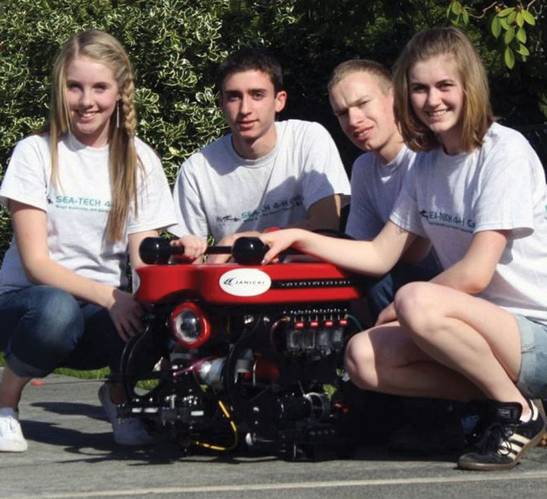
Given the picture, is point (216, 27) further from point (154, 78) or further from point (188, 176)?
point (188, 176)

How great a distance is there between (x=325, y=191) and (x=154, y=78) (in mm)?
4983

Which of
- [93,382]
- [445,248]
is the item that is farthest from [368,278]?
[93,382]

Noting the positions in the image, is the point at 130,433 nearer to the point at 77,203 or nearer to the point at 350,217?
the point at 77,203

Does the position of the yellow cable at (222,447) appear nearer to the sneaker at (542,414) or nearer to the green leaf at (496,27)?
the sneaker at (542,414)

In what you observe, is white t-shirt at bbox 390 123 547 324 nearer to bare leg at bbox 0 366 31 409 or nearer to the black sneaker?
the black sneaker

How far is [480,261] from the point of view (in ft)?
17.1

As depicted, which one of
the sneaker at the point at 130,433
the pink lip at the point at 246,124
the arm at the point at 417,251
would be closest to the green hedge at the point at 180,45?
the pink lip at the point at 246,124

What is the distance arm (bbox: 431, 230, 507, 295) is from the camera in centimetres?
521

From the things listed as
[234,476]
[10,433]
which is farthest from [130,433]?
[234,476]

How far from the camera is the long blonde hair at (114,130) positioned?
6141mm

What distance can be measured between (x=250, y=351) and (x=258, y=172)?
1.39 m

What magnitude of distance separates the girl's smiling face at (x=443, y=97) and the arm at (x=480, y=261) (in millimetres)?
390

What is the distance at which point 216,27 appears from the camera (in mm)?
11203

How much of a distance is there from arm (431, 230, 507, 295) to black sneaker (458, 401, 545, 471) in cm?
42
